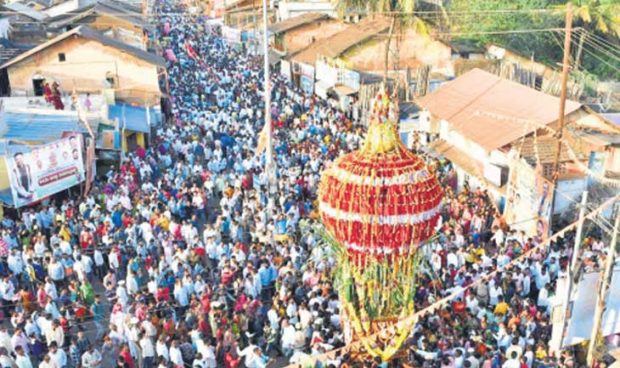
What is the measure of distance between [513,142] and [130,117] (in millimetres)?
13733

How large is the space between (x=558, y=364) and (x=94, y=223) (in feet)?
34.7

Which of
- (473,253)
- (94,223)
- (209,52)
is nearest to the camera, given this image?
(473,253)

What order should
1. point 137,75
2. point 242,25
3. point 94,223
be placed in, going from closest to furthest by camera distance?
point 94,223 < point 137,75 < point 242,25

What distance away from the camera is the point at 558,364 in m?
10.9

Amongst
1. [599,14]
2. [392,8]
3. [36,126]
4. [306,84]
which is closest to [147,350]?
[36,126]

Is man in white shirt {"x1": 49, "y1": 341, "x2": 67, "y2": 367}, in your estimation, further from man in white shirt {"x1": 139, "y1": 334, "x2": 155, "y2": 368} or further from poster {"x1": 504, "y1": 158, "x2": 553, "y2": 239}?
poster {"x1": 504, "y1": 158, "x2": 553, "y2": 239}

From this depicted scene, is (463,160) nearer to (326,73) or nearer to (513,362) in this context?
(513,362)

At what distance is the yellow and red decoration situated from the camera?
30.9 ft

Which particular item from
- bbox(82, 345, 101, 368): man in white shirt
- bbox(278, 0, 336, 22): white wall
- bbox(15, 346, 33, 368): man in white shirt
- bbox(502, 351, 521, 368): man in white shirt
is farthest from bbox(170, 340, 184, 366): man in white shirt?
bbox(278, 0, 336, 22): white wall

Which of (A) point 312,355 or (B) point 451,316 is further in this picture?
(B) point 451,316

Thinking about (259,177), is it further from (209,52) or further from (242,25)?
(242,25)

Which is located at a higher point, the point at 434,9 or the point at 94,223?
the point at 434,9

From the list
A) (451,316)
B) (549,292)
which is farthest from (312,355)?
(549,292)

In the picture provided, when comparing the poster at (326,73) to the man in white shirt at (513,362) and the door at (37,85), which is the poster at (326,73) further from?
the man in white shirt at (513,362)
